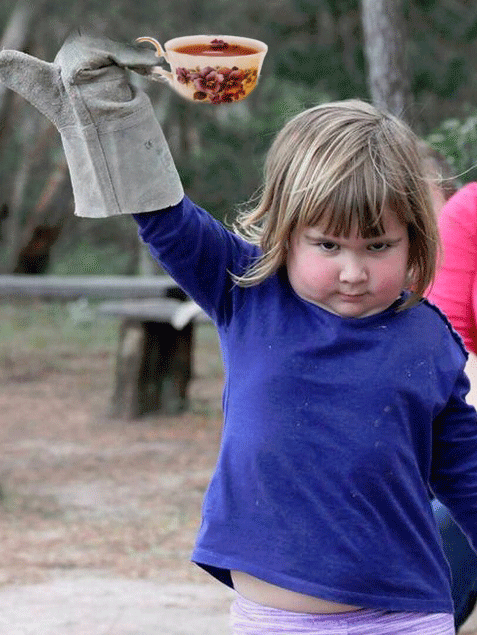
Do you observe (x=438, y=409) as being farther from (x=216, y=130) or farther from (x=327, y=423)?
(x=216, y=130)

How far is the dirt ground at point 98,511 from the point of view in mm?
4441

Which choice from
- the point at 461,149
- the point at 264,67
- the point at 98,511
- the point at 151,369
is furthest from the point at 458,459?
the point at 264,67

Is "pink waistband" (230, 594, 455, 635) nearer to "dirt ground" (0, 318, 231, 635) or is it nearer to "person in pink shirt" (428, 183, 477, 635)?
"person in pink shirt" (428, 183, 477, 635)

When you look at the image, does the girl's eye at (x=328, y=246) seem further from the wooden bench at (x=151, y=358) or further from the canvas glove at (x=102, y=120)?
the wooden bench at (x=151, y=358)

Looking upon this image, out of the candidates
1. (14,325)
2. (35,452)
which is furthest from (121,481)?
(14,325)

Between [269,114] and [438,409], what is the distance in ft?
42.8

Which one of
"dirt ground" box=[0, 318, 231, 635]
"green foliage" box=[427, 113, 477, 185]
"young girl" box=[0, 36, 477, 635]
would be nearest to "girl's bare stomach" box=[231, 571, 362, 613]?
"young girl" box=[0, 36, 477, 635]

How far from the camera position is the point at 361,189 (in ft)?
6.95

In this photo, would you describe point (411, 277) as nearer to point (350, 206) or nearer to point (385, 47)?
point (350, 206)

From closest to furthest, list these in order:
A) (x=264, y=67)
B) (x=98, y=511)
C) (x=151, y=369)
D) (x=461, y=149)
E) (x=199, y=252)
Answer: (x=199, y=252), (x=461, y=149), (x=98, y=511), (x=151, y=369), (x=264, y=67)

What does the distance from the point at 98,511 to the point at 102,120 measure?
4.87m

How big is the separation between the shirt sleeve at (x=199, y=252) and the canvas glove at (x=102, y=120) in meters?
0.04

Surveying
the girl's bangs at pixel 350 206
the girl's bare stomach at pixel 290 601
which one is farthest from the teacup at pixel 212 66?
the girl's bare stomach at pixel 290 601

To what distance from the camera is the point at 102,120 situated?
6.82 ft
